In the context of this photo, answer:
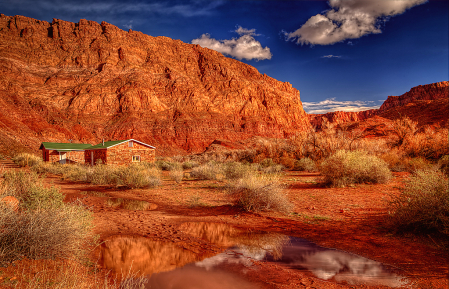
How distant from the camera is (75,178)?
61.4 ft

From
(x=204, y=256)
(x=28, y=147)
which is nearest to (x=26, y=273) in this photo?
(x=204, y=256)

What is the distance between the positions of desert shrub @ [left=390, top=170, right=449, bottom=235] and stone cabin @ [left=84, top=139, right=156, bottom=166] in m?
26.9

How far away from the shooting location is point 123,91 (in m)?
71.9

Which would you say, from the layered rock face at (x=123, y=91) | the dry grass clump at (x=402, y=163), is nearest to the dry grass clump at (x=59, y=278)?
→ the dry grass clump at (x=402, y=163)

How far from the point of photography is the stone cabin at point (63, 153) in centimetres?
3256

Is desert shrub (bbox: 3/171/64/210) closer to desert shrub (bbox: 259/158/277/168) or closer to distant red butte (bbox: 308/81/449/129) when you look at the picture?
desert shrub (bbox: 259/158/277/168)

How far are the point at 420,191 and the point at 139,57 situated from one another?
3478 inches

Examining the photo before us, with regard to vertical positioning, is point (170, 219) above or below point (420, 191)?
below

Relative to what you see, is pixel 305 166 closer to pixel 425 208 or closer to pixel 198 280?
pixel 425 208

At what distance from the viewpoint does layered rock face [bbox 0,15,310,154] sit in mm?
62281

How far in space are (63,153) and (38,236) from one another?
3465 centimetres

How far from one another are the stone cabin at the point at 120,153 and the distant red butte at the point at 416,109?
19.7m

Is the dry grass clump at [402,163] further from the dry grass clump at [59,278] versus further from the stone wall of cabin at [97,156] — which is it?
the stone wall of cabin at [97,156]

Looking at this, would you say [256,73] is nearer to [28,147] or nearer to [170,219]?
[28,147]
